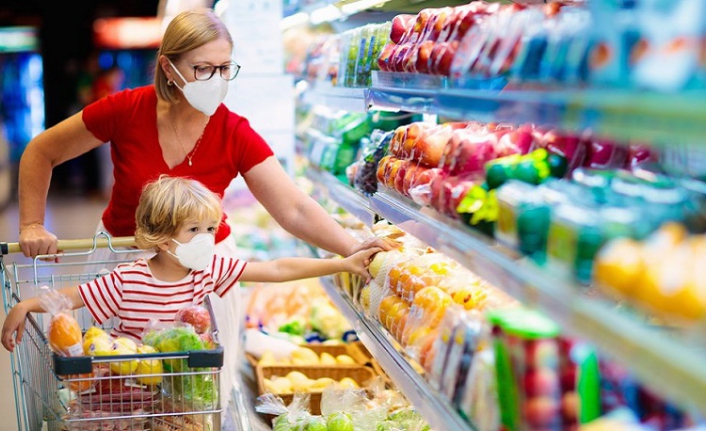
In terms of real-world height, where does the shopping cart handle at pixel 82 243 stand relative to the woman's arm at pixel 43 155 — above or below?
below

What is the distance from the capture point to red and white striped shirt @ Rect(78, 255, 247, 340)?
2879 mm

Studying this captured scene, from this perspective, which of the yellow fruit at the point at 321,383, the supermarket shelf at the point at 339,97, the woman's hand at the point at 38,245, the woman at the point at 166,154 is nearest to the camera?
the woman's hand at the point at 38,245

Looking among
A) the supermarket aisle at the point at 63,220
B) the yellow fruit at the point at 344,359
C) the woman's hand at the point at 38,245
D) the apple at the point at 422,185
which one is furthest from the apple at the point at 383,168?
the supermarket aisle at the point at 63,220

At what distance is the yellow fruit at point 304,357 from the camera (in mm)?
4316

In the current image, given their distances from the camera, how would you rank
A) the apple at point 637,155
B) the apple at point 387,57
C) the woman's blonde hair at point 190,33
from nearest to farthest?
the apple at point 637,155 → the apple at point 387,57 → the woman's blonde hair at point 190,33

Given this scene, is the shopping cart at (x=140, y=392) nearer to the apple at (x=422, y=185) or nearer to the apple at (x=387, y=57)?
the apple at (x=422, y=185)

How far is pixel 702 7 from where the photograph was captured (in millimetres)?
1229

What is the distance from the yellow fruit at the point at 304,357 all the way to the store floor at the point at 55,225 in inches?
10.1

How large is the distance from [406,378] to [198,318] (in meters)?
0.61

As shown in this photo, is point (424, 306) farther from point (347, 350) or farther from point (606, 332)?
point (347, 350)

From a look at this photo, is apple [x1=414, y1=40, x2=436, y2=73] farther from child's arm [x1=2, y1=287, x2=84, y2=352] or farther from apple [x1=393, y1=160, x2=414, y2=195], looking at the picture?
child's arm [x1=2, y1=287, x2=84, y2=352]

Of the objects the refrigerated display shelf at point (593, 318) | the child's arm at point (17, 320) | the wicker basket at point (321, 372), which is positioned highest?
the refrigerated display shelf at point (593, 318)

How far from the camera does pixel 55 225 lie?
34.8 ft

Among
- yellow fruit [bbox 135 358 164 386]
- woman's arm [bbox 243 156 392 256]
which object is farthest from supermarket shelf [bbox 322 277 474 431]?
yellow fruit [bbox 135 358 164 386]
